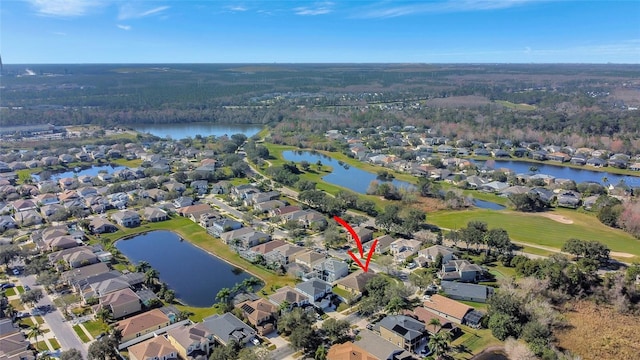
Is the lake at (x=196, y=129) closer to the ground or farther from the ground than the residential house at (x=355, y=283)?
farther from the ground

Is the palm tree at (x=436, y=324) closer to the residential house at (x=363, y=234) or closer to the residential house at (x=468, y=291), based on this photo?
the residential house at (x=468, y=291)

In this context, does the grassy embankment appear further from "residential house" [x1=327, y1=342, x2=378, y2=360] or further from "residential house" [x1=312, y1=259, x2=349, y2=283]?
"residential house" [x1=327, y1=342, x2=378, y2=360]

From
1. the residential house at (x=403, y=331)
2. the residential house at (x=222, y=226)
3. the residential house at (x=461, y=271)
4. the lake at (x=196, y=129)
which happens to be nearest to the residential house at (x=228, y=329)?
the residential house at (x=403, y=331)

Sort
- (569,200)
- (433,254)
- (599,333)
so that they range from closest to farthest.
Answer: (599,333) → (433,254) → (569,200)

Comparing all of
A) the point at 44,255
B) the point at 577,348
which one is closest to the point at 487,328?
the point at 577,348

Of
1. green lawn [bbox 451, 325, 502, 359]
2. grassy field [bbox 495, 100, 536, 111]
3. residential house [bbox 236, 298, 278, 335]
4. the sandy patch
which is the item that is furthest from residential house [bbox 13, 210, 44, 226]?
grassy field [bbox 495, 100, 536, 111]

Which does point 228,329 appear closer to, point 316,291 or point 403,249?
point 316,291

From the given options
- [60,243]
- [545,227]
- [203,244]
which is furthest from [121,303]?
[545,227]

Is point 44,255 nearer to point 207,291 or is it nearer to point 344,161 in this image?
point 207,291
